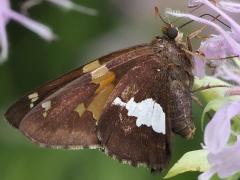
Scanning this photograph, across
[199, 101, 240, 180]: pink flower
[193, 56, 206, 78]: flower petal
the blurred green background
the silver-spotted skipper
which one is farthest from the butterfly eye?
the blurred green background

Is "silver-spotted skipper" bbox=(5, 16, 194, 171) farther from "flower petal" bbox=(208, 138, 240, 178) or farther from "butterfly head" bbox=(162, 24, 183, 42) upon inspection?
"flower petal" bbox=(208, 138, 240, 178)

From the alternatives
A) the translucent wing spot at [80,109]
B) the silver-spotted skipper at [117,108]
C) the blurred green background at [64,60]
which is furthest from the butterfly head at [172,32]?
the blurred green background at [64,60]

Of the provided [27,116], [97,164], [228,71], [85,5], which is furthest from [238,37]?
[85,5]

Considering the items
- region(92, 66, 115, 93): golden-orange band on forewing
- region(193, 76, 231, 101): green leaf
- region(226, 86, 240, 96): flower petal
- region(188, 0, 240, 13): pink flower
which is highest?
region(188, 0, 240, 13): pink flower

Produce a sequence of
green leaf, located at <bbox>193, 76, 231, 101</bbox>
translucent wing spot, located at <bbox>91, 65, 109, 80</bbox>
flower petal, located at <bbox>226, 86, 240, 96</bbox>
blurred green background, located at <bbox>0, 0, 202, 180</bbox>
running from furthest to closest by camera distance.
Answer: blurred green background, located at <bbox>0, 0, 202, 180</bbox> < translucent wing spot, located at <bbox>91, 65, 109, 80</bbox> < green leaf, located at <bbox>193, 76, 231, 101</bbox> < flower petal, located at <bbox>226, 86, 240, 96</bbox>

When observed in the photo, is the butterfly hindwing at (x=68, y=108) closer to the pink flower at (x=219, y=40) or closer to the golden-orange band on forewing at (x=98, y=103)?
the golden-orange band on forewing at (x=98, y=103)

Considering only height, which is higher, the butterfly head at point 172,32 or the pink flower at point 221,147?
the pink flower at point 221,147

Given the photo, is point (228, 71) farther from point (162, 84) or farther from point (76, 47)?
point (76, 47)
